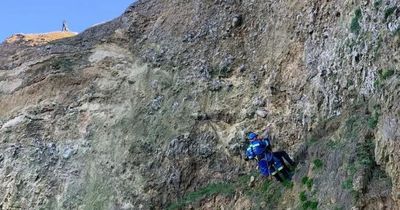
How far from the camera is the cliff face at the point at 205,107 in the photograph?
1393 cm

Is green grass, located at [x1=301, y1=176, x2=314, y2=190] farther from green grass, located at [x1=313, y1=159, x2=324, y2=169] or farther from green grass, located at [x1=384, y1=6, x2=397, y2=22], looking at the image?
green grass, located at [x1=384, y1=6, x2=397, y2=22]

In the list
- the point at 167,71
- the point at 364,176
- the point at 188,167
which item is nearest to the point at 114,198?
the point at 188,167

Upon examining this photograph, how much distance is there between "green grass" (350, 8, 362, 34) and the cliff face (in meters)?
0.05

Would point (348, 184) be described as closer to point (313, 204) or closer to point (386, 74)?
point (313, 204)

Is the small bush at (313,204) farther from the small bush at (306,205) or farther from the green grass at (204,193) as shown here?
the green grass at (204,193)

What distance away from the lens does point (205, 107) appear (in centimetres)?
2020

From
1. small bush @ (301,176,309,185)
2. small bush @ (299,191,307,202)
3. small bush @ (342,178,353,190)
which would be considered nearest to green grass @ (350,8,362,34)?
small bush @ (301,176,309,185)

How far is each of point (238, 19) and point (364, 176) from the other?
36.0 ft

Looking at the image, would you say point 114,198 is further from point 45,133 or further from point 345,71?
point 345,71

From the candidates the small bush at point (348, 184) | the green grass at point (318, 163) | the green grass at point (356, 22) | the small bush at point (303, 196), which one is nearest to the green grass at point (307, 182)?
the small bush at point (303, 196)

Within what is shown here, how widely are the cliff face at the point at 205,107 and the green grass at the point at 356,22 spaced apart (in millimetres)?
49

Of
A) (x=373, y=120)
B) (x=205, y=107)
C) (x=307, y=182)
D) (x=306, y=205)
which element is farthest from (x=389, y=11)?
(x=205, y=107)

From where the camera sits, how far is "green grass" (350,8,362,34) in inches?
623

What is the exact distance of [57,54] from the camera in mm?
25375
